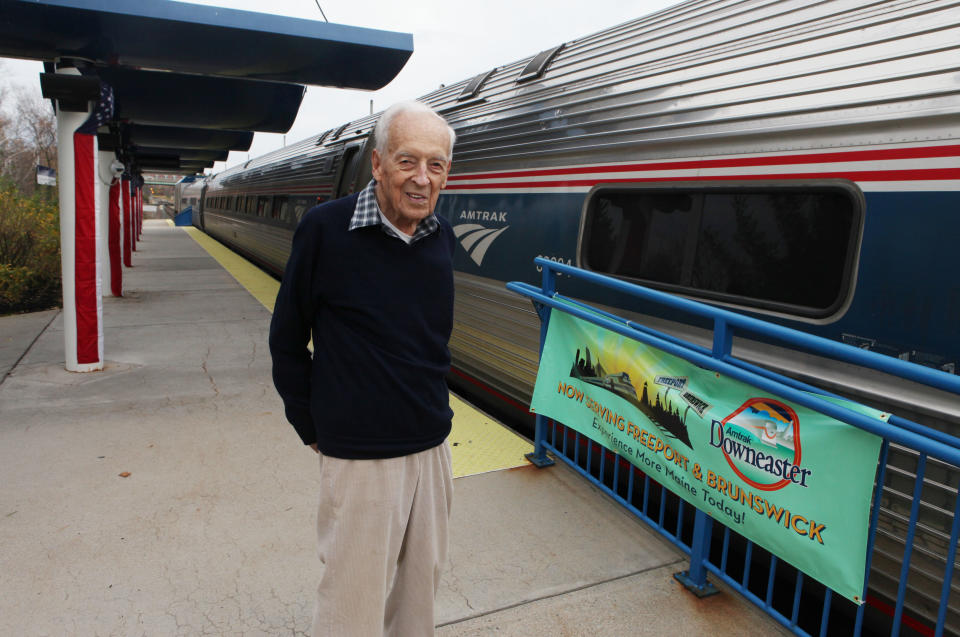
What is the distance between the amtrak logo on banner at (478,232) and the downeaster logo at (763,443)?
2.66 metres

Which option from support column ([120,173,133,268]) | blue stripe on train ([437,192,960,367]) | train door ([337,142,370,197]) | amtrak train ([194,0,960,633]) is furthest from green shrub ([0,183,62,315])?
blue stripe on train ([437,192,960,367])

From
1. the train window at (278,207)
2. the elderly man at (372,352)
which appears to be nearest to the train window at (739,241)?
the elderly man at (372,352)

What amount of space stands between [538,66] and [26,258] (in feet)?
30.0

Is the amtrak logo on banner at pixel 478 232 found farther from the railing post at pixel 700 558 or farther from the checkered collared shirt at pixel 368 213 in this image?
the checkered collared shirt at pixel 368 213

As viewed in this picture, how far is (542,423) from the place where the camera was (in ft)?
12.9

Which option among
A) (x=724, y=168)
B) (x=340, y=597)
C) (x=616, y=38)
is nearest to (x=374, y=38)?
(x=616, y=38)

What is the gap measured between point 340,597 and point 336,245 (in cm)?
98

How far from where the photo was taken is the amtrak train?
226 cm

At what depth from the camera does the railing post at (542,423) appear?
364 cm

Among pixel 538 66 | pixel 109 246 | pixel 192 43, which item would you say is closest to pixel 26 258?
pixel 109 246

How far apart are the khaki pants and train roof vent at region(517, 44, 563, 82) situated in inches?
144

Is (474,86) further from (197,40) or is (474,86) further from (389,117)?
(389,117)

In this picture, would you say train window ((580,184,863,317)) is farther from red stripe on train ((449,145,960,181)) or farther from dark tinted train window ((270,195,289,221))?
dark tinted train window ((270,195,289,221))

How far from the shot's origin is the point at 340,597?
182cm
